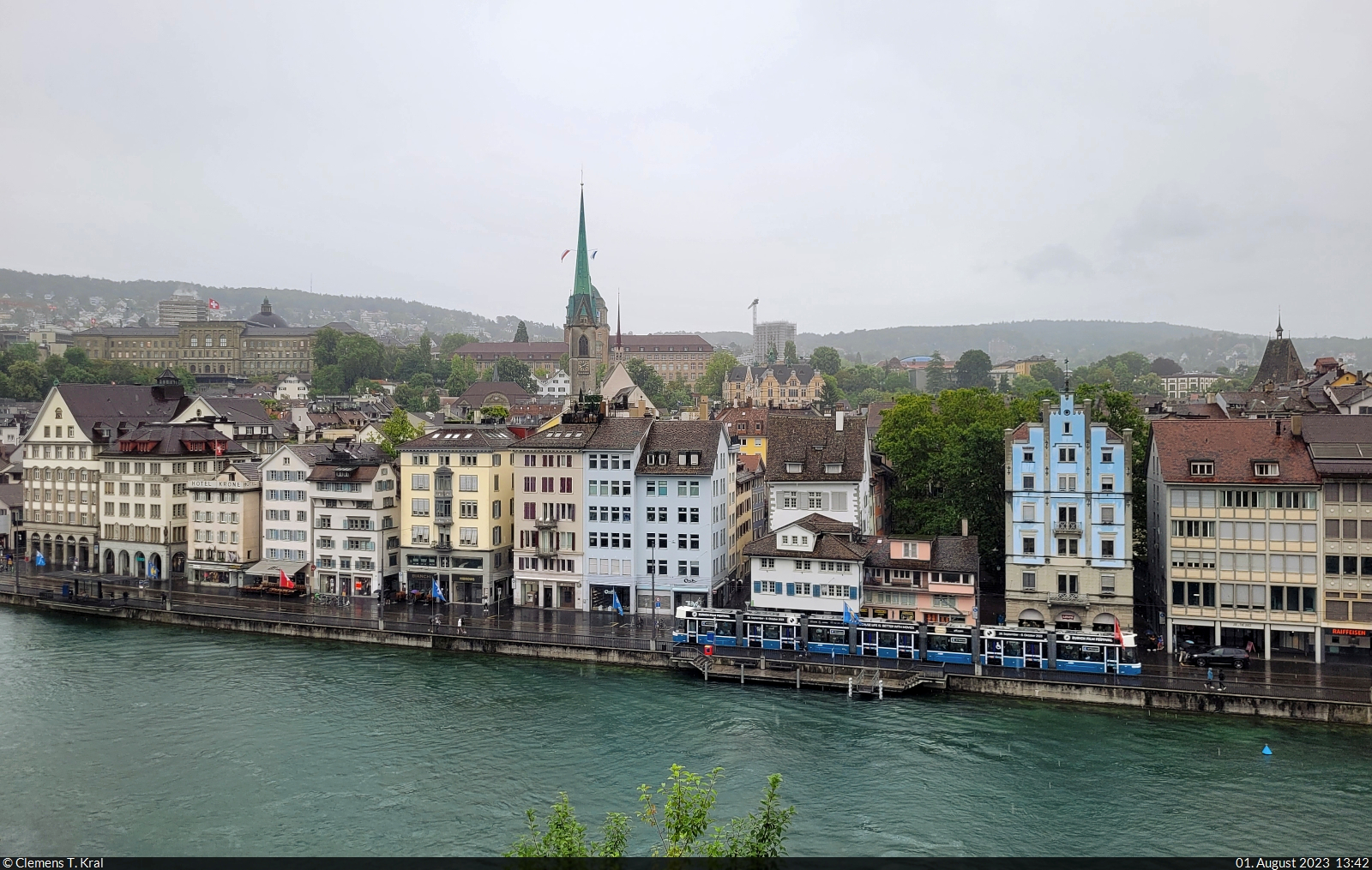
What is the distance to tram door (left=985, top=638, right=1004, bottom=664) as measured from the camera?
54.7 meters

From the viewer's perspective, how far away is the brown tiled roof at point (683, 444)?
67750 mm

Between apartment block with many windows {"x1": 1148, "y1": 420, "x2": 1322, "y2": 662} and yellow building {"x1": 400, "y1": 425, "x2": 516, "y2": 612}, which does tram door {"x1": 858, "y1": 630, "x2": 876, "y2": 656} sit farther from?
yellow building {"x1": 400, "y1": 425, "x2": 516, "y2": 612}

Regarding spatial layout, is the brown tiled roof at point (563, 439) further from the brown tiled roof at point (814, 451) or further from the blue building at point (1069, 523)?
the blue building at point (1069, 523)

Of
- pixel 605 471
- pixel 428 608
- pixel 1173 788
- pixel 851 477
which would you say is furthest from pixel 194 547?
pixel 1173 788

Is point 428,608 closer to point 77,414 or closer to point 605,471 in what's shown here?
point 605,471

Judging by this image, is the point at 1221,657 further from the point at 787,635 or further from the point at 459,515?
the point at 459,515

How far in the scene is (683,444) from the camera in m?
69.4

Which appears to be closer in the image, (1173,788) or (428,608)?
(1173,788)

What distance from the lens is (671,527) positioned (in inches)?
2675

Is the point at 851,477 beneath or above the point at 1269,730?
above

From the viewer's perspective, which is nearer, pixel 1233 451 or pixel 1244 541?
pixel 1244 541

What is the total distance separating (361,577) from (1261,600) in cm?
5709

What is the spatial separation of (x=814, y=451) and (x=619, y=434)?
13.0 m

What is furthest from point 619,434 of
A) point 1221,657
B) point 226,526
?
point 1221,657
